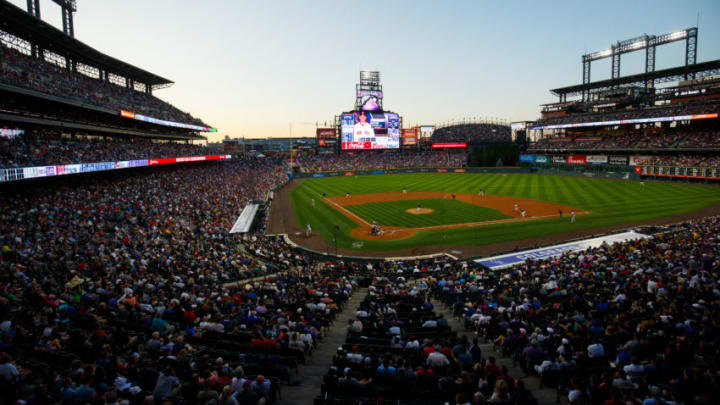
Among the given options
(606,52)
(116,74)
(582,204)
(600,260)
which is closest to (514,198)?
(582,204)

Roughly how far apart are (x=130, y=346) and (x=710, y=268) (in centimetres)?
1807

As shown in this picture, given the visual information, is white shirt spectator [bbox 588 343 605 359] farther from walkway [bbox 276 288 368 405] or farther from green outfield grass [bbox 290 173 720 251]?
green outfield grass [bbox 290 173 720 251]

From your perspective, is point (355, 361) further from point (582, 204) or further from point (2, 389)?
point (582, 204)

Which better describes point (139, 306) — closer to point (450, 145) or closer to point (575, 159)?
point (575, 159)

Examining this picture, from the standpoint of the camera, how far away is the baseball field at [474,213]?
1087 inches

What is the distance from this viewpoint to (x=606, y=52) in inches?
3184

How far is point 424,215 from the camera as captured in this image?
36.4 metres

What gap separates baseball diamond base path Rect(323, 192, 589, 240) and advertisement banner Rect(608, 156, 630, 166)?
34.2 m

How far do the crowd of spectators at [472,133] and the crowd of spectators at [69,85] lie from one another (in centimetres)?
7505

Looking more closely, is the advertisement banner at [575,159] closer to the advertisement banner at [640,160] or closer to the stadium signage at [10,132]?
the advertisement banner at [640,160]

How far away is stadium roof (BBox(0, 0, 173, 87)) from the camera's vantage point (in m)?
28.7

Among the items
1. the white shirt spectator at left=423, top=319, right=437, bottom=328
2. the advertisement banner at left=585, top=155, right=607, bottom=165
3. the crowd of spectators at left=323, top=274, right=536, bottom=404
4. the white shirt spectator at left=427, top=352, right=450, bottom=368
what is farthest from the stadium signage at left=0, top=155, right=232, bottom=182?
the advertisement banner at left=585, top=155, right=607, bottom=165

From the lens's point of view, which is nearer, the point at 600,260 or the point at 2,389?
the point at 2,389

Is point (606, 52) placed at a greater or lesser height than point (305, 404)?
greater
